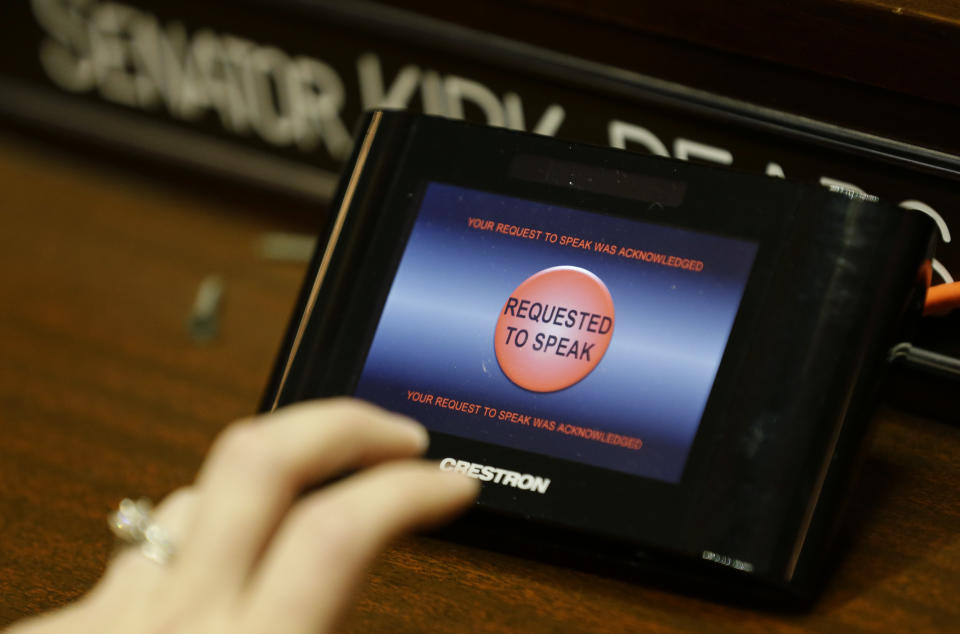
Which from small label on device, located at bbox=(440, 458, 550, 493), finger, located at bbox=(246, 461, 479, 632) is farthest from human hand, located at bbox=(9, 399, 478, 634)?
small label on device, located at bbox=(440, 458, 550, 493)

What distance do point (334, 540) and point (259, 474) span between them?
41mm

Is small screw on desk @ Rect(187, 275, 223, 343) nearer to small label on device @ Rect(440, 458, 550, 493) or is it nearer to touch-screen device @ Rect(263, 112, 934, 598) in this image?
touch-screen device @ Rect(263, 112, 934, 598)

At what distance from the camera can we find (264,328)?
2.62ft

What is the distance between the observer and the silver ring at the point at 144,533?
1.18 ft

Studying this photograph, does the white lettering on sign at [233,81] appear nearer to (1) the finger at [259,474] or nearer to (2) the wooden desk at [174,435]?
(2) the wooden desk at [174,435]

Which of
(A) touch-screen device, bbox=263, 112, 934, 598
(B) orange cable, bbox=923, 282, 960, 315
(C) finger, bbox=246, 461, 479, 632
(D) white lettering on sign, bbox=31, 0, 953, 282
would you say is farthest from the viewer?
(D) white lettering on sign, bbox=31, 0, 953, 282

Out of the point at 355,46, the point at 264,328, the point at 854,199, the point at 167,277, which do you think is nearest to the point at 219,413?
the point at 264,328

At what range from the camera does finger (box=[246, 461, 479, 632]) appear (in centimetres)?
29

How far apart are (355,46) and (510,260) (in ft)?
1.18

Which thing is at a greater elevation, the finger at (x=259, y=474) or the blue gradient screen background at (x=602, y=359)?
the blue gradient screen background at (x=602, y=359)

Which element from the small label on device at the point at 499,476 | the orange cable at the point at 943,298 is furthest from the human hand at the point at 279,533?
the orange cable at the point at 943,298

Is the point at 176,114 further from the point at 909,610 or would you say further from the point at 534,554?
the point at 909,610

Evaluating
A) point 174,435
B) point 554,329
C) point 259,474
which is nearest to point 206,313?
point 174,435

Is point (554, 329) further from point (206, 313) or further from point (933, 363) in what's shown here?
point (206, 313)
